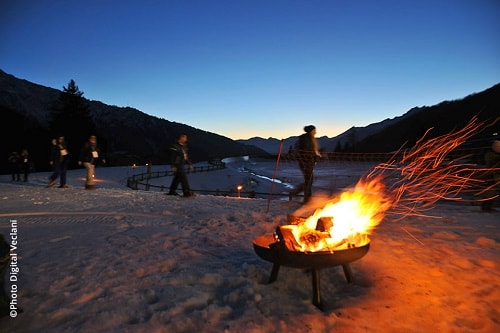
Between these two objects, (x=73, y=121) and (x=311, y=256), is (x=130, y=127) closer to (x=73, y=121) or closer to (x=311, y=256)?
(x=73, y=121)

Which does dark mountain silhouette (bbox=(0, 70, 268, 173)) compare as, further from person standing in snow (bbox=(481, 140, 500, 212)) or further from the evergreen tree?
person standing in snow (bbox=(481, 140, 500, 212))

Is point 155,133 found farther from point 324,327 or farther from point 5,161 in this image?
point 324,327

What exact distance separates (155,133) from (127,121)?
1421 cm

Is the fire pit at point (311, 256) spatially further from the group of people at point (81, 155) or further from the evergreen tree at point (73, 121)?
the evergreen tree at point (73, 121)

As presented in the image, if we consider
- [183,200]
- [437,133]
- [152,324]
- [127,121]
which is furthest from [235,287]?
[127,121]

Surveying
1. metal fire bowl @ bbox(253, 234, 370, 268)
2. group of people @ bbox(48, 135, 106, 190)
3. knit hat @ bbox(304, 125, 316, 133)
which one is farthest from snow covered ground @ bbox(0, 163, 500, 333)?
group of people @ bbox(48, 135, 106, 190)

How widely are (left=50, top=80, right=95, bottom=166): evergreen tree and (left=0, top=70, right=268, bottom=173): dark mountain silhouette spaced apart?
1.13 m

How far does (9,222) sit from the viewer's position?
7.41m

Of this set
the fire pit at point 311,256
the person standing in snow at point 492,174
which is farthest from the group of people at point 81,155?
the person standing in snow at point 492,174

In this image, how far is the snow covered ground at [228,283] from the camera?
3.17 meters

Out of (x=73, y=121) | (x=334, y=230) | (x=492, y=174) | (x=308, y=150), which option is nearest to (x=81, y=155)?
(x=308, y=150)

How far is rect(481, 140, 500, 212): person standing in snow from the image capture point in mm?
8711

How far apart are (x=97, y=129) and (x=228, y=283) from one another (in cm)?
7360

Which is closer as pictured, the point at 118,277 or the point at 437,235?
the point at 118,277
